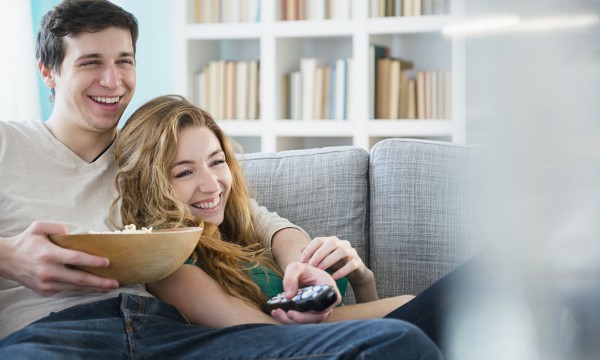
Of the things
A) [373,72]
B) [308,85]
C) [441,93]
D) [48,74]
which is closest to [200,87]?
[308,85]

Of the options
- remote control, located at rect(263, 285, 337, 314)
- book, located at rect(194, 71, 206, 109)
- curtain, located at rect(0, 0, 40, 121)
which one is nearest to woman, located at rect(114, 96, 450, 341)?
remote control, located at rect(263, 285, 337, 314)

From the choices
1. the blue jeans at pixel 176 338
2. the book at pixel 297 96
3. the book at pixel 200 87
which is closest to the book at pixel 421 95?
the book at pixel 297 96

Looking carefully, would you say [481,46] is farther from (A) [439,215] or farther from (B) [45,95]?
(B) [45,95]

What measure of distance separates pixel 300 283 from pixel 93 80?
0.66 metres

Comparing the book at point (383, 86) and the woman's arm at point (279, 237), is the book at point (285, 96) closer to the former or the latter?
the book at point (383, 86)

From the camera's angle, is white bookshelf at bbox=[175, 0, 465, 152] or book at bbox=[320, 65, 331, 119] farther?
book at bbox=[320, 65, 331, 119]

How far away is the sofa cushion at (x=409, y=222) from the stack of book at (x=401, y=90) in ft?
5.15

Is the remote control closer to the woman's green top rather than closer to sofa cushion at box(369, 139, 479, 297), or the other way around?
the woman's green top

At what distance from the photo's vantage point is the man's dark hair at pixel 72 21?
149 centimetres

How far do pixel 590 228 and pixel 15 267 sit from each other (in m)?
1.09

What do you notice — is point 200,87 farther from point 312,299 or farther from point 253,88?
point 312,299

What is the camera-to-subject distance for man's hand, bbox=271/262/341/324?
112 centimetres

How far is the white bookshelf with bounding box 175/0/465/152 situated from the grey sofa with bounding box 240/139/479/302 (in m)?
1.42

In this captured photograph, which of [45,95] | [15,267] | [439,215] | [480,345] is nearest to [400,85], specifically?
[45,95]
